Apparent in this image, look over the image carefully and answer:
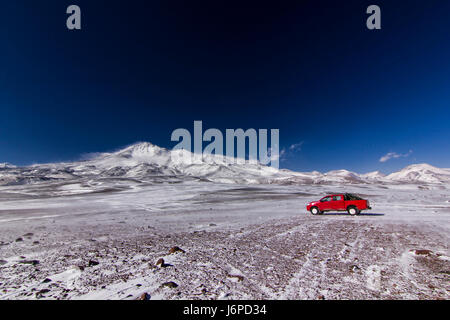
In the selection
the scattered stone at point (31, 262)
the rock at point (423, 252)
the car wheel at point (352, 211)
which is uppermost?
the rock at point (423, 252)

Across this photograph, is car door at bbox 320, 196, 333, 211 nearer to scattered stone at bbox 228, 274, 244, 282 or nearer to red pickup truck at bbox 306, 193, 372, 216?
red pickup truck at bbox 306, 193, 372, 216

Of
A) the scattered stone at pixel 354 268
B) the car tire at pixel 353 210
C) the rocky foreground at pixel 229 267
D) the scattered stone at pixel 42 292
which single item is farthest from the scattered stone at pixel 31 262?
the car tire at pixel 353 210

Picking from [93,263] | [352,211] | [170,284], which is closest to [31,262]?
[93,263]

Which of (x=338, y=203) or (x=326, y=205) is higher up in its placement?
(x=338, y=203)

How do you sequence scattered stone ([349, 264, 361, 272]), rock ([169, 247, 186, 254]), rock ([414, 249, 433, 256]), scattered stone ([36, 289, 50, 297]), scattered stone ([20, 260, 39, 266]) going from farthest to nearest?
rock ([169, 247, 186, 254]) → rock ([414, 249, 433, 256]) → scattered stone ([20, 260, 39, 266]) → scattered stone ([349, 264, 361, 272]) → scattered stone ([36, 289, 50, 297])

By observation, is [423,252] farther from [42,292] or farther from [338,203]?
[42,292]

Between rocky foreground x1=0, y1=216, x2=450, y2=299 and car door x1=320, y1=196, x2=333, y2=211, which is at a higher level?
rocky foreground x1=0, y1=216, x2=450, y2=299

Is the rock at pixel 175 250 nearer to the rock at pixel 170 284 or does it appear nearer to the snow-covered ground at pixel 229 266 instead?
the snow-covered ground at pixel 229 266

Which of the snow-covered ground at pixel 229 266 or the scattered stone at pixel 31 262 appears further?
the scattered stone at pixel 31 262

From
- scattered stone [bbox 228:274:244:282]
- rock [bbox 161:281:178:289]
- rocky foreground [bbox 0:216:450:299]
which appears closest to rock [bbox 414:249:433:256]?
rocky foreground [bbox 0:216:450:299]

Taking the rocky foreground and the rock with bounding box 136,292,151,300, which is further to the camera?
the rocky foreground
